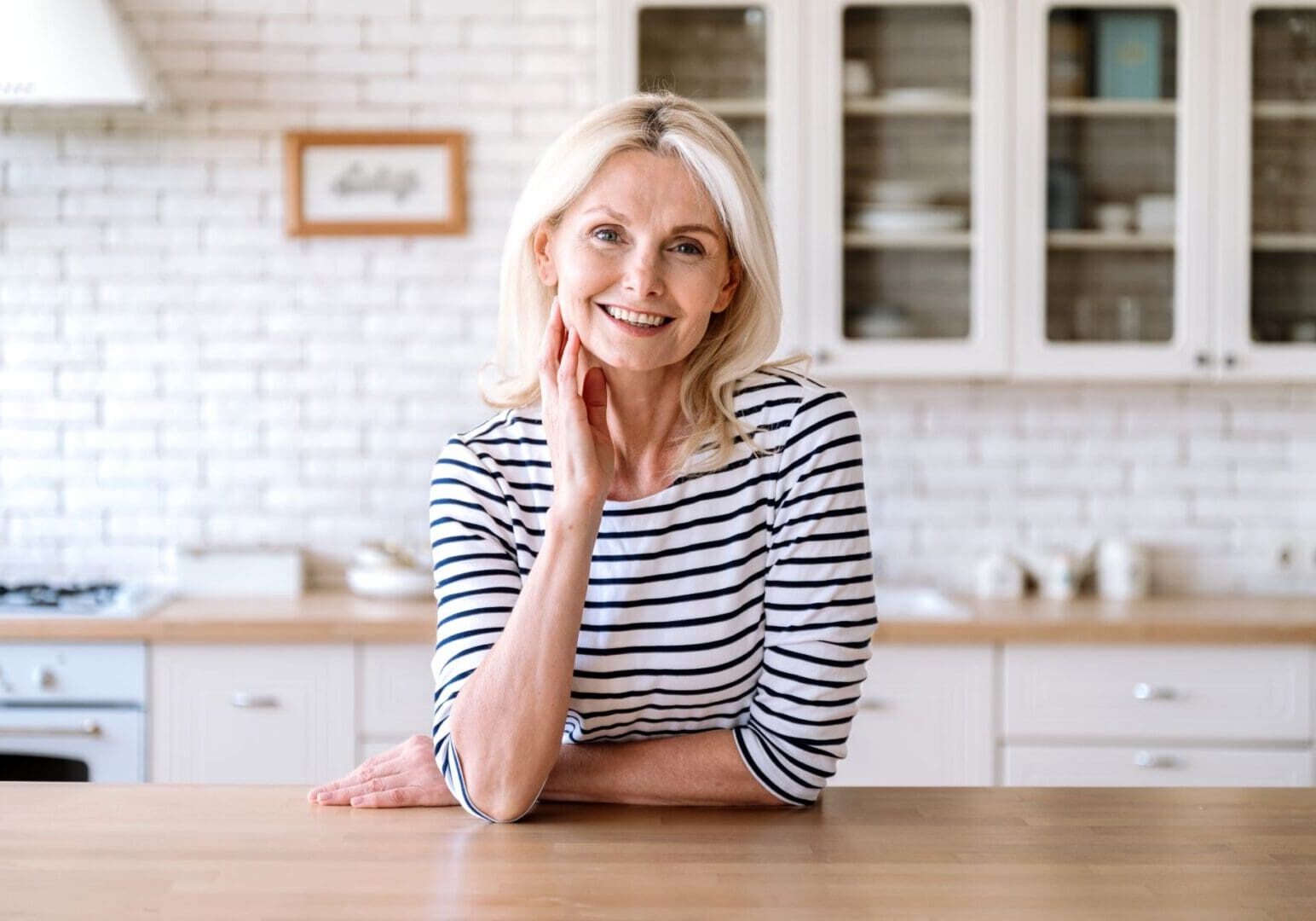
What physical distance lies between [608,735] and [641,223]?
614 millimetres

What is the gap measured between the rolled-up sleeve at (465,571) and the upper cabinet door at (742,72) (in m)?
1.80

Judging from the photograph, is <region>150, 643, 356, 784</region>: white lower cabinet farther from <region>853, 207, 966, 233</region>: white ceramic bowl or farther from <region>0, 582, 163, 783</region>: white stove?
<region>853, 207, 966, 233</region>: white ceramic bowl

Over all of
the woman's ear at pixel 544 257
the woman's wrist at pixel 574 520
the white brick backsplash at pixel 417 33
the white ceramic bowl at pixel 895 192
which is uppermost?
the white brick backsplash at pixel 417 33

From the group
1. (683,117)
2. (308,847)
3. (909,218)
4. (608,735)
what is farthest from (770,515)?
(909,218)

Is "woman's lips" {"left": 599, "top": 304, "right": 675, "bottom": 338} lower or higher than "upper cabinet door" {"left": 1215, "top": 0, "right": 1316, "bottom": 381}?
lower

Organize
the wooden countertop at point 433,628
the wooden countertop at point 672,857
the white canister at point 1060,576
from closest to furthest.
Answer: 1. the wooden countertop at point 672,857
2. the wooden countertop at point 433,628
3. the white canister at point 1060,576

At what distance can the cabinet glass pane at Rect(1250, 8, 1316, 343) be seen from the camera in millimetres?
3359

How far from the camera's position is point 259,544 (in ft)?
12.0

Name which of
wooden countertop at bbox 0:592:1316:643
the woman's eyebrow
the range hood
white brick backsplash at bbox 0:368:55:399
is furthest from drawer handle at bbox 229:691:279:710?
the woman's eyebrow

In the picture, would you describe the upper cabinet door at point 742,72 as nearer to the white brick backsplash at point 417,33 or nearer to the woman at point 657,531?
the white brick backsplash at point 417,33

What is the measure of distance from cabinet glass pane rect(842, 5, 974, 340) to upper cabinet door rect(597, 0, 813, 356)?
14 cm

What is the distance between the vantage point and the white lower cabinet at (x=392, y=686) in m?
3.10

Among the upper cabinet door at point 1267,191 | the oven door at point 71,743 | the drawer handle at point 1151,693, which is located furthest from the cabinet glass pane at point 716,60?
the oven door at point 71,743

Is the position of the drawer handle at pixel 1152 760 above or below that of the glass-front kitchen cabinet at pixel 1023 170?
below
